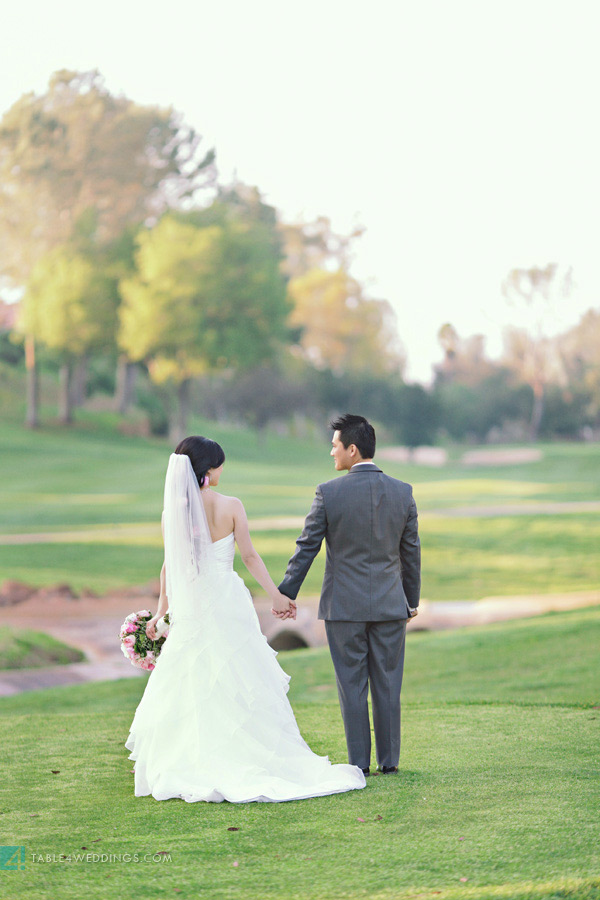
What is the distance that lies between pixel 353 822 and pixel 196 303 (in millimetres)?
42508

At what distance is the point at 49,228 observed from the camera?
49.3 meters

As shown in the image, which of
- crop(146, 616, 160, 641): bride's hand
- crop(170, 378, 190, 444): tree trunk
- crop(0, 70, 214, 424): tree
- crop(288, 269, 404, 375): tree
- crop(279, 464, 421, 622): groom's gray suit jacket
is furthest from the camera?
crop(288, 269, 404, 375): tree

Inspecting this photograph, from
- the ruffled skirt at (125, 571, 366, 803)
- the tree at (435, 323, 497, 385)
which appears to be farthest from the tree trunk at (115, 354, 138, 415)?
the ruffled skirt at (125, 571, 366, 803)

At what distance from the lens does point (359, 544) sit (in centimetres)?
513

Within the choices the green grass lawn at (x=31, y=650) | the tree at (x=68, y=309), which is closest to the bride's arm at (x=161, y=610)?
the green grass lawn at (x=31, y=650)

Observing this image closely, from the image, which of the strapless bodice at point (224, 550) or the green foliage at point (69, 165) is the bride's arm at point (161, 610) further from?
the green foliage at point (69, 165)

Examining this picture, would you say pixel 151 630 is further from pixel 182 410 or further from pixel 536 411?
pixel 536 411

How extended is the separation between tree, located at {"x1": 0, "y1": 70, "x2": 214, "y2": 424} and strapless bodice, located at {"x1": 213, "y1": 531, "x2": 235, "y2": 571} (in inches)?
1780

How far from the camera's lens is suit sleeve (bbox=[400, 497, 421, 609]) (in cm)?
523

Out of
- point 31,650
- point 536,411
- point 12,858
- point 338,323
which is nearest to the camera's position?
point 12,858

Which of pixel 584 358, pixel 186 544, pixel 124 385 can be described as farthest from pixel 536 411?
pixel 186 544

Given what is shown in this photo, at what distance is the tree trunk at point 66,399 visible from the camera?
150 feet

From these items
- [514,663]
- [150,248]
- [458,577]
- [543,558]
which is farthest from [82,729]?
[150,248]

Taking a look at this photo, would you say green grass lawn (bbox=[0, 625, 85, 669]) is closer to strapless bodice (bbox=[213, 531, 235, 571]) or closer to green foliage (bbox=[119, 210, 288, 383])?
strapless bodice (bbox=[213, 531, 235, 571])
